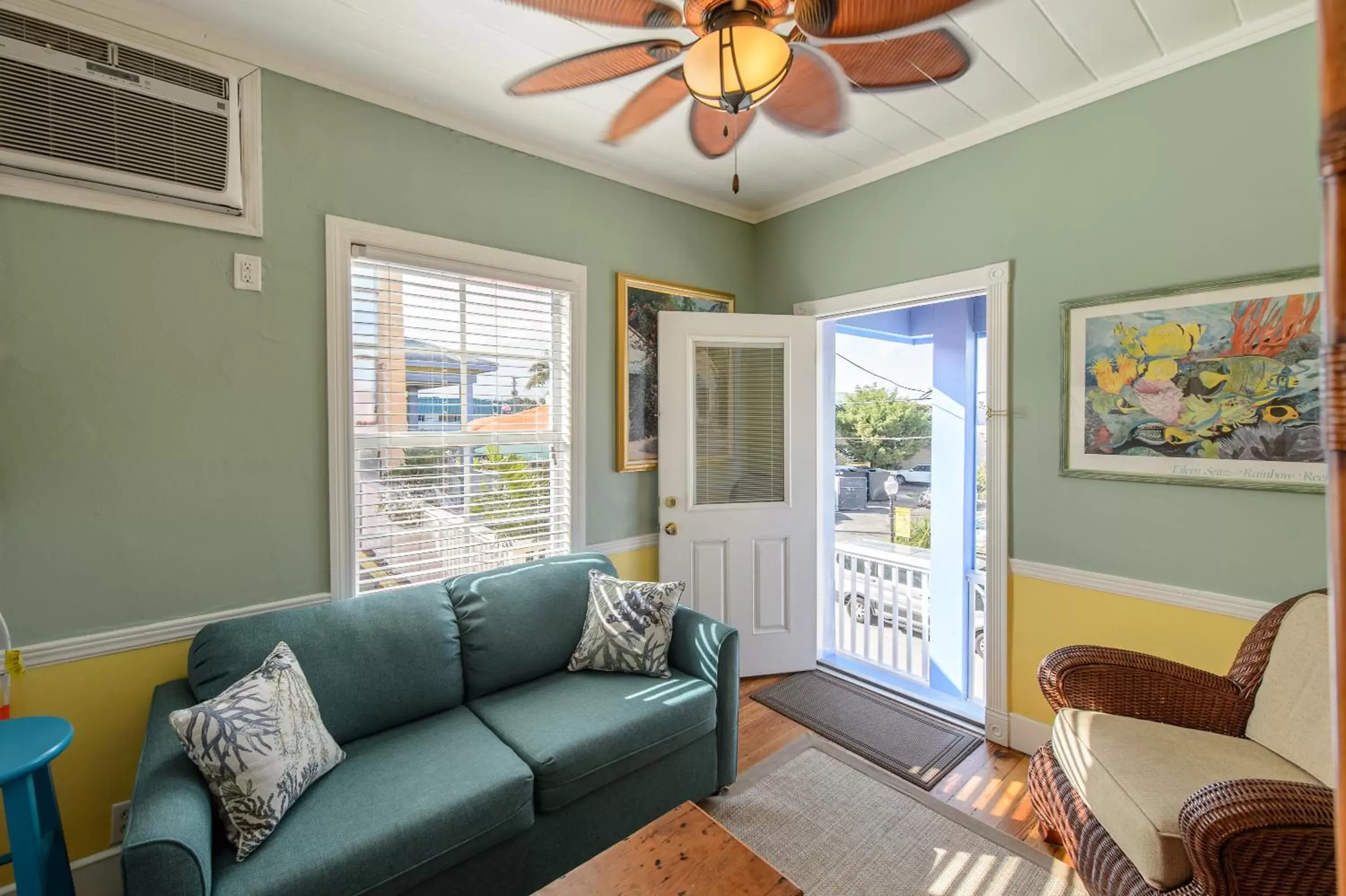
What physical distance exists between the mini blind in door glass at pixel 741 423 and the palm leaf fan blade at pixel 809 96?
4.15 feet

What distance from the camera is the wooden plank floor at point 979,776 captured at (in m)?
2.07

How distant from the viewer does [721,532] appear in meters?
3.18

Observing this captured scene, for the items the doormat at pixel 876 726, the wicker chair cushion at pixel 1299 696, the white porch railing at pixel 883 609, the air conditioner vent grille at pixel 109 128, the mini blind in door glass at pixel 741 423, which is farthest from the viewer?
the white porch railing at pixel 883 609

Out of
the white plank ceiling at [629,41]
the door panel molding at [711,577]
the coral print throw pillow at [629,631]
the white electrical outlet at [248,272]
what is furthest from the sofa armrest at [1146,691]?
the white electrical outlet at [248,272]

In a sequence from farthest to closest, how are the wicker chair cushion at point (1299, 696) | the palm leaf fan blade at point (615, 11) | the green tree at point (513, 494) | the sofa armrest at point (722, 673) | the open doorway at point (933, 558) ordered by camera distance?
1. the open doorway at point (933, 558)
2. the green tree at point (513, 494)
3. the sofa armrest at point (722, 673)
4. the wicker chair cushion at point (1299, 696)
5. the palm leaf fan blade at point (615, 11)

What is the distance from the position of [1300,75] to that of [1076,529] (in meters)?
1.63

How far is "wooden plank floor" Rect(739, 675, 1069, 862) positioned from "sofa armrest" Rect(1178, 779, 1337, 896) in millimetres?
789

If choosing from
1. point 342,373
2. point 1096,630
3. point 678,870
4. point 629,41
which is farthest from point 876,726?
point 629,41

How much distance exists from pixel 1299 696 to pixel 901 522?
9.79 ft

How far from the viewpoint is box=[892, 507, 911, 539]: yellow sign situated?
454cm

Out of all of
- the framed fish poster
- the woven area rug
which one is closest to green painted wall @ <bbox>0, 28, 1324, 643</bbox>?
the framed fish poster

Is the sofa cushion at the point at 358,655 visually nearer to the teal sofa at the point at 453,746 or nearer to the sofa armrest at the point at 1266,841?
the teal sofa at the point at 453,746

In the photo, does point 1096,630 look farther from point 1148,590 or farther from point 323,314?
point 323,314

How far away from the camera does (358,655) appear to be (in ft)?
6.31
